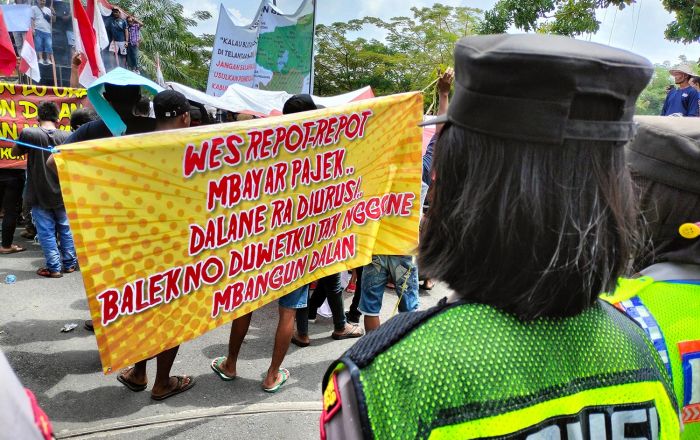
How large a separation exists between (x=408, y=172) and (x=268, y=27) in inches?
302

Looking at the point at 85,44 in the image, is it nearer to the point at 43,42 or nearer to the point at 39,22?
the point at 43,42

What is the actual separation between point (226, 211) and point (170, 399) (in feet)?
4.63

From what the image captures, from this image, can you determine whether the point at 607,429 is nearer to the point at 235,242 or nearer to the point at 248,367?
the point at 235,242

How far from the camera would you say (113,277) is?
2195 millimetres

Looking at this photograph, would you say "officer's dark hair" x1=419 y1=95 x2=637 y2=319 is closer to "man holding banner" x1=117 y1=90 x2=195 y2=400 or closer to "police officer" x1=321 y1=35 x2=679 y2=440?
"police officer" x1=321 y1=35 x2=679 y2=440

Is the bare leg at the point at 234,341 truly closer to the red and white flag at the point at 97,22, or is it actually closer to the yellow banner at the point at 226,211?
the yellow banner at the point at 226,211

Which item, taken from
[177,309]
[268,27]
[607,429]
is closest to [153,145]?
[177,309]

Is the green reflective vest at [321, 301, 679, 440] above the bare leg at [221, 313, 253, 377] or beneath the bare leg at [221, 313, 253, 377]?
above

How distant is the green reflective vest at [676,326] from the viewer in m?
1.01

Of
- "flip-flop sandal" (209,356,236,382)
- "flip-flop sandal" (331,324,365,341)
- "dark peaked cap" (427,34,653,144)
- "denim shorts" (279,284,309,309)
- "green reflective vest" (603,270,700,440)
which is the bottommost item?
"flip-flop sandal" (331,324,365,341)

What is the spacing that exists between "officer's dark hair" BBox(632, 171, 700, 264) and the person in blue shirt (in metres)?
8.00

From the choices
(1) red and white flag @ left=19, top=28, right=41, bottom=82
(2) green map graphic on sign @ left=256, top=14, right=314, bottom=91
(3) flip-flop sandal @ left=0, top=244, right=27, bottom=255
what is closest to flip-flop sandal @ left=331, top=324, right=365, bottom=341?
(3) flip-flop sandal @ left=0, top=244, right=27, bottom=255

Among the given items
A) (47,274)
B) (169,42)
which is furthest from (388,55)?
(47,274)

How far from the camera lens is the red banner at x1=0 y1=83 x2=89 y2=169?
6.77 metres
